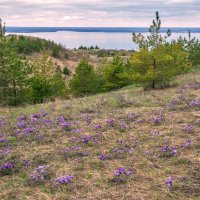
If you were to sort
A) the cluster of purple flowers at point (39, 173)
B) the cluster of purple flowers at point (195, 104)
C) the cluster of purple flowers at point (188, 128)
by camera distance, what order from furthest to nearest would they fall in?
the cluster of purple flowers at point (195, 104) → the cluster of purple flowers at point (188, 128) → the cluster of purple flowers at point (39, 173)

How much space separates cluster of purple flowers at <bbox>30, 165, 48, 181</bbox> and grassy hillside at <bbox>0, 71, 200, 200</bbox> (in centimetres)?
2

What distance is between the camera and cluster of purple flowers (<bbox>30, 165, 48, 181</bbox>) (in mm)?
6258

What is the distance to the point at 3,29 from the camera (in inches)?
1007

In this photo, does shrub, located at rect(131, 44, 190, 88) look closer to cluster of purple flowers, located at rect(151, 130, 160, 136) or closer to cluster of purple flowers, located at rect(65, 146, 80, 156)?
cluster of purple flowers, located at rect(151, 130, 160, 136)

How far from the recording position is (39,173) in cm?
649

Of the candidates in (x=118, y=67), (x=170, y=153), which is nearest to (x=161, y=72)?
(x=170, y=153)

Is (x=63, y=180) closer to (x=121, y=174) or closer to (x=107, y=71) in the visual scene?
(x=121, y=174)

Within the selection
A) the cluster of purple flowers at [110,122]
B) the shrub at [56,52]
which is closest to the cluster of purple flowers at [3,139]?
the cluster of purple flowers at [110,122]

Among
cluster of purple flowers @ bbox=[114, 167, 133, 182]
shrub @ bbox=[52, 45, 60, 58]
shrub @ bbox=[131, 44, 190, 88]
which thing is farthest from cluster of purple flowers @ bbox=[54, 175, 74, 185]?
shrub @ bbox=[52, 45, 60, 58]

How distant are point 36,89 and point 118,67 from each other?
34.5 ft

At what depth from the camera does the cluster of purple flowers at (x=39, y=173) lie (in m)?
6.26

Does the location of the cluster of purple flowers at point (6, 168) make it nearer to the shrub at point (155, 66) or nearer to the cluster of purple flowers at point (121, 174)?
the cluster of purple flowers at point (121, 174)

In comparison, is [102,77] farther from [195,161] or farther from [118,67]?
[195,161]

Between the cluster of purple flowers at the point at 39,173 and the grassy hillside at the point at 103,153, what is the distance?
0.8 inches
